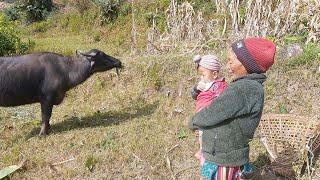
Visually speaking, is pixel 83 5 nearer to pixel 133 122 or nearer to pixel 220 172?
pixel 133 122

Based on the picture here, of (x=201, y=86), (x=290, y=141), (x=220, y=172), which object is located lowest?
(x=290, y=141)

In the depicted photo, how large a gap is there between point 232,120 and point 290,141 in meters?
2.12

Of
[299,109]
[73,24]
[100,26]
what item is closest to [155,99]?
[299,109]

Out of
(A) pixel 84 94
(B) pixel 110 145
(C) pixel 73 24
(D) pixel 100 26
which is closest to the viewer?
(B) pixel 110 145

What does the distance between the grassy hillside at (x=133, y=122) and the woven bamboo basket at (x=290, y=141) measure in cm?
22

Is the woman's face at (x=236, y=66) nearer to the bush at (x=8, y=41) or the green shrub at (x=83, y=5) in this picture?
the bush at (x=8, y=41)

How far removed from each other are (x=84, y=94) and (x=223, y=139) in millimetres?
5057

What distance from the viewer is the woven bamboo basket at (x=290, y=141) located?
4768mm

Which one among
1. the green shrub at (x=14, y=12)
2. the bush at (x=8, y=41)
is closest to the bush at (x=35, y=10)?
the green shrub at (x=14, y=12)

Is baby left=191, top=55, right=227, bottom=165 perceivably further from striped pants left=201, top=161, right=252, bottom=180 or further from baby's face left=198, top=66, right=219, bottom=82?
striped pants left=201, top=161, right=252, bottom=180

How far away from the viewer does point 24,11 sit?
16.7 meters

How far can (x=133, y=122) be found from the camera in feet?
21.6

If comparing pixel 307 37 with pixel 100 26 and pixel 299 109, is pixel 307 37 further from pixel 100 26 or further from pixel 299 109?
pixel 100 26

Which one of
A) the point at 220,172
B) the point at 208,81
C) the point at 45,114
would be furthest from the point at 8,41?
the point at 220,172
